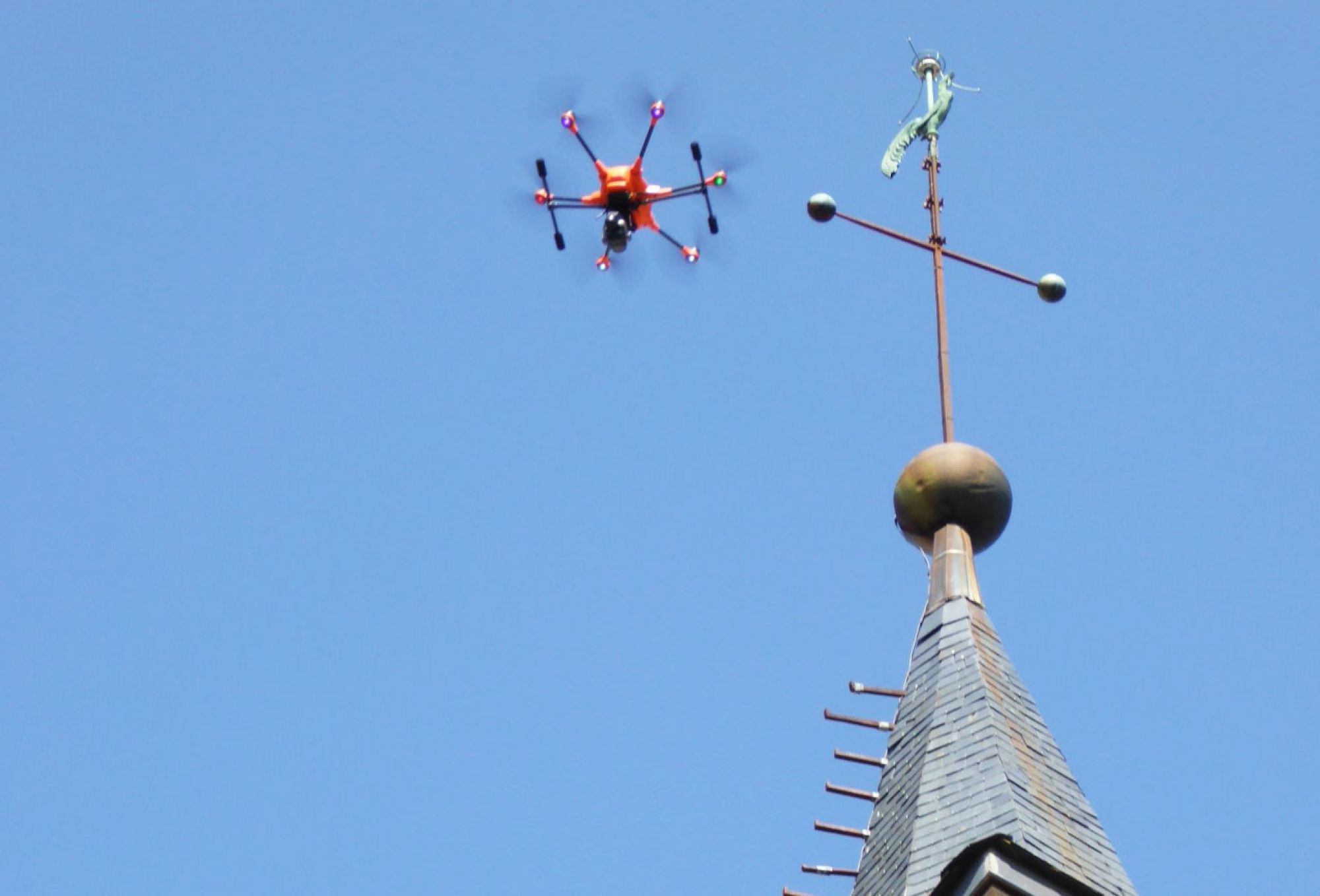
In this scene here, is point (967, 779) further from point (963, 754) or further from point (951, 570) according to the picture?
point (951, 570)

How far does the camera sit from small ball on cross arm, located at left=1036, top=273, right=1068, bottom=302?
89.4 feet

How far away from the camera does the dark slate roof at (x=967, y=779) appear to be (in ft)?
71.0

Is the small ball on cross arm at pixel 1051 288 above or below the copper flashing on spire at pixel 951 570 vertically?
above

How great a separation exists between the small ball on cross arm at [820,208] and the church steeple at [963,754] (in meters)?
0.01

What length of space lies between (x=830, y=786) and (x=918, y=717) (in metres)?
0.86

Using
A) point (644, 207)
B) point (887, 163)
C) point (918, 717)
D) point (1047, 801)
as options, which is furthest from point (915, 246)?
point (1047, 801)

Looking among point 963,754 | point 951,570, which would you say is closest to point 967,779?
point 963,754

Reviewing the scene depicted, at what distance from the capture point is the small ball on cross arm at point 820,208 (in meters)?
26.5

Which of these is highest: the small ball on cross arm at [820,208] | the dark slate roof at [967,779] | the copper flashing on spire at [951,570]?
the small ball on cross arm at [820,208]

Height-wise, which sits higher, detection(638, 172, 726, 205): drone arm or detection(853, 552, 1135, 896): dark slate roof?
detection(638, 172, 726, 205): drone arm

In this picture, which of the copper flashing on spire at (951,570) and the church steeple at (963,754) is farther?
the copper flashing on spire at (951,570)

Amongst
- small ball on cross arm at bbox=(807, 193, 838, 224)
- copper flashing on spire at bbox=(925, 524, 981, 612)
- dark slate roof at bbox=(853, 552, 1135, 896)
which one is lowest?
dark slate roof at bbox=(853, 552, 1135, 896)

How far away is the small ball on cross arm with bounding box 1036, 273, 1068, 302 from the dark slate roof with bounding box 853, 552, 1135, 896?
2873mm

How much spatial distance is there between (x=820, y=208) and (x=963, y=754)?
5.45 m
